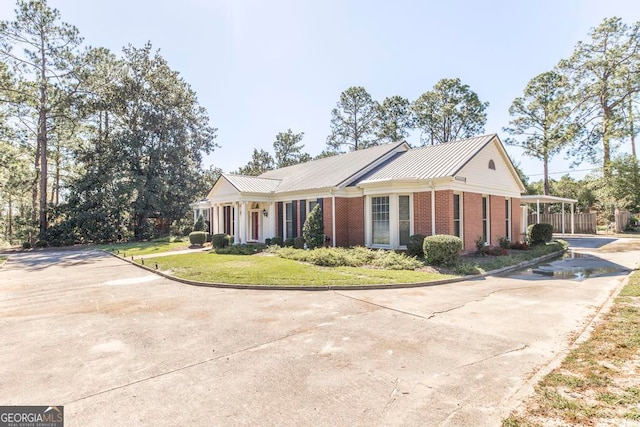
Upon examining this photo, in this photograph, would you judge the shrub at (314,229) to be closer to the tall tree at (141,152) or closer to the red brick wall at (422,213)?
the red brick wall at (422,213)

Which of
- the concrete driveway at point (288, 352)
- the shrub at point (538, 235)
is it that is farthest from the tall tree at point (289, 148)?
the concrete driveway at point (288, 352)

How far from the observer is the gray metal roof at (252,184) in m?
19.9

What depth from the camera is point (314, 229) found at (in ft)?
53.7

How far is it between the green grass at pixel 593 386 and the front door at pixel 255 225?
18.7m

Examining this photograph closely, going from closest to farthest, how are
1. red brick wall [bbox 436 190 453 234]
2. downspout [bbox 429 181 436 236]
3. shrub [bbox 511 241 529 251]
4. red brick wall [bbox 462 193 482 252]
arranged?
red brick wall [bbox 436 190 453 234]
downspout [bbox 429 181 436 236]
red brick wall [bbox 462 193 482 252]
shrub [bbox 511 241 529 251]

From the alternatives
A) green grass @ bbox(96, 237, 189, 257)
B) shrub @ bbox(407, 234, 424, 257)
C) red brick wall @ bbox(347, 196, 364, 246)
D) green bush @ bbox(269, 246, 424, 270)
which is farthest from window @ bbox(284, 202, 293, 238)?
shrub @ bbox(407, 234, 424, 257)

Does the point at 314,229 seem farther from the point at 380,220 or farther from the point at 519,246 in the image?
the point at 519,246

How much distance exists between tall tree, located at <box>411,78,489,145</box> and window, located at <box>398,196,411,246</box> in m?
26.9

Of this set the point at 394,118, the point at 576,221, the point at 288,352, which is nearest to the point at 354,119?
the point at 394,118

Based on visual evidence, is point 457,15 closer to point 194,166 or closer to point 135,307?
point 135,307

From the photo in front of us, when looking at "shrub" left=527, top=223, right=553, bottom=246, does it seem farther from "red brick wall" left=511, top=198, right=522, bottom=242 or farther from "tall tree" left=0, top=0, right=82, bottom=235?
"tall tree" left=0, top=0, right=82, bottom=235

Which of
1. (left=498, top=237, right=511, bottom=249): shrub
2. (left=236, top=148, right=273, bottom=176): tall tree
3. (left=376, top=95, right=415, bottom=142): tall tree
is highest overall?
(left=376, top=95, right=415, bottom=142): tall tree

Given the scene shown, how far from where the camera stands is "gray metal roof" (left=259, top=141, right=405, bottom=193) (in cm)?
1752

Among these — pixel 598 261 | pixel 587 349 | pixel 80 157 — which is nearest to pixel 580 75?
pixel 598 261
